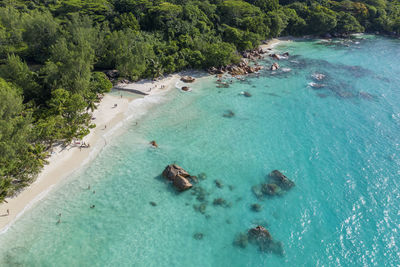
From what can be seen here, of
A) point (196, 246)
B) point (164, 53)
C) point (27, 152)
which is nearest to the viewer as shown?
point (196, 246)

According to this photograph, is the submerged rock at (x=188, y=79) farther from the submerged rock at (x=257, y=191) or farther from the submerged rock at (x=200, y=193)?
the submerged rock at (x=257, y=191)

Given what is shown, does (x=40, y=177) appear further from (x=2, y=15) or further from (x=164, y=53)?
(x=2, y=15)

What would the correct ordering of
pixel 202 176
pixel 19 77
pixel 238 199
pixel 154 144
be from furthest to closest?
pixel 19 77
pixel 154 144
pixel 202 176
pixel 238 199

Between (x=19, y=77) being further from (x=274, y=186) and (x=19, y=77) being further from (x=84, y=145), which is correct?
(x=274, y=186)

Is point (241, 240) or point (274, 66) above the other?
point (274, 66)

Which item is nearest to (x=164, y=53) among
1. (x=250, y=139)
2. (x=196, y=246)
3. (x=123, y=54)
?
(x=123, y=54)

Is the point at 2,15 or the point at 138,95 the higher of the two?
the point at 2,15

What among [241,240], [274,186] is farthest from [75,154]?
[274,186]
